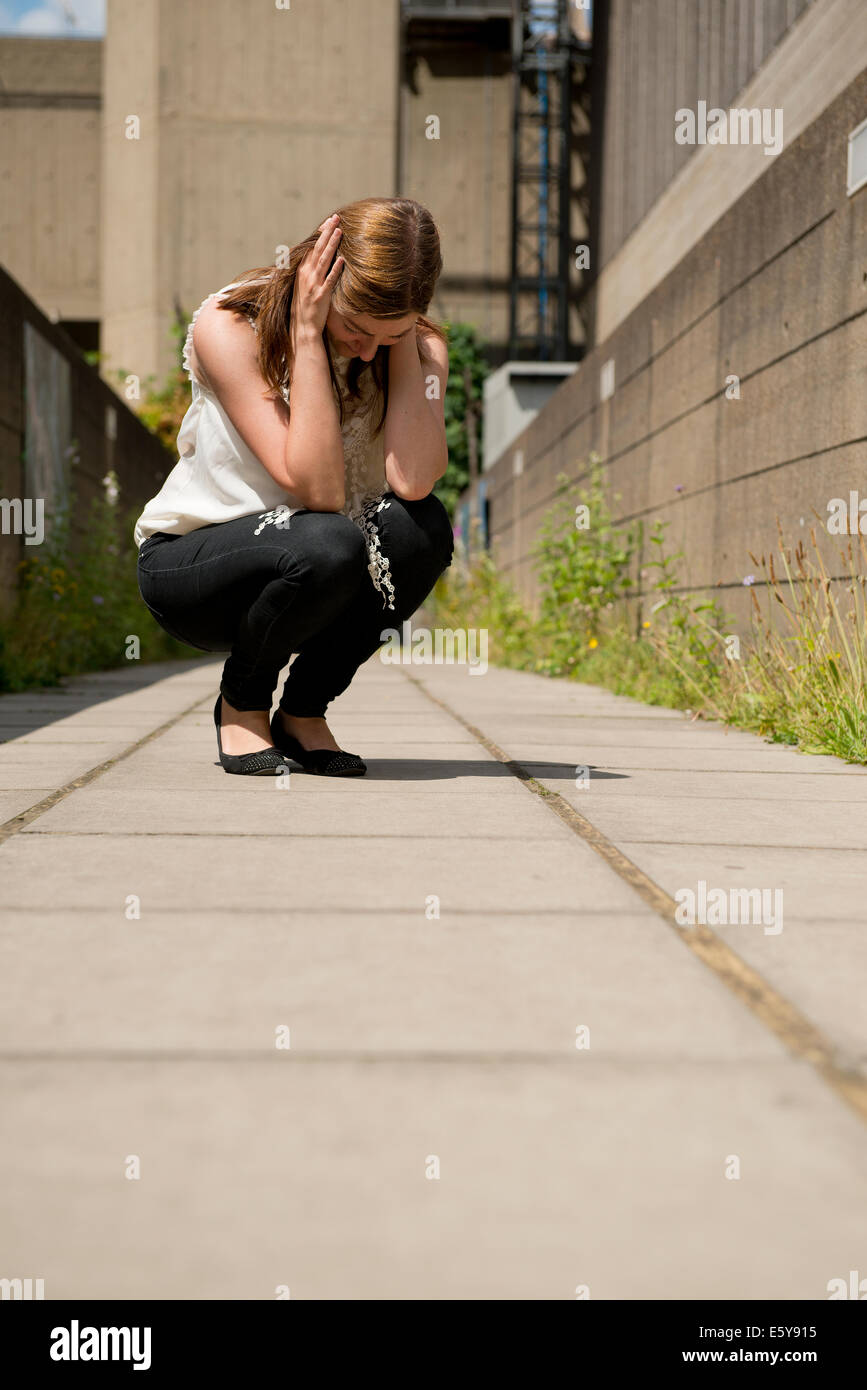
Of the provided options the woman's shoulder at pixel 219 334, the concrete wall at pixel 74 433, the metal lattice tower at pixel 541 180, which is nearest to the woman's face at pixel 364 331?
the woman's shoulder at pixel 219 334

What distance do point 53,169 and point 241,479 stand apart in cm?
2022

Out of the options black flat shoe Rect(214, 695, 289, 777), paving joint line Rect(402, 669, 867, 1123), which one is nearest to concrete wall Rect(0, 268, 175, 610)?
black flat shoe Rect(214, 695, 289, 777)

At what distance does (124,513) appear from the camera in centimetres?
993

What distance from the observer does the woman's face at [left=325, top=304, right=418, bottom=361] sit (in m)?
2.68

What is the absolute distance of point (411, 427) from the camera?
2910mm

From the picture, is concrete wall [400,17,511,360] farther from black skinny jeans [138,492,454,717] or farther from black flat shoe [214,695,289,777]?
black flat shoe [214,695,289,777]

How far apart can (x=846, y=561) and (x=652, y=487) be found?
2.74m

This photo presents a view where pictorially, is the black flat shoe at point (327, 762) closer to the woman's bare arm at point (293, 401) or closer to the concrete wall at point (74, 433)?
the woman's bare arm at point (293, 401)

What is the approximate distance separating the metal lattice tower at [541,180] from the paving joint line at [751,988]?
17.4 metres

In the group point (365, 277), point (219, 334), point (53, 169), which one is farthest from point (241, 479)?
point (53, 169)

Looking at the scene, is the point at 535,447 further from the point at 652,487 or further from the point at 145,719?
Result: the point at 145,719

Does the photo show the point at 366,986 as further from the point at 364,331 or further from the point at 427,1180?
the point at 364,331

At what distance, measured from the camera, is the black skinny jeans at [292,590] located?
110 inches

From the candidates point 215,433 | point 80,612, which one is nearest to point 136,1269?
point 215,433
